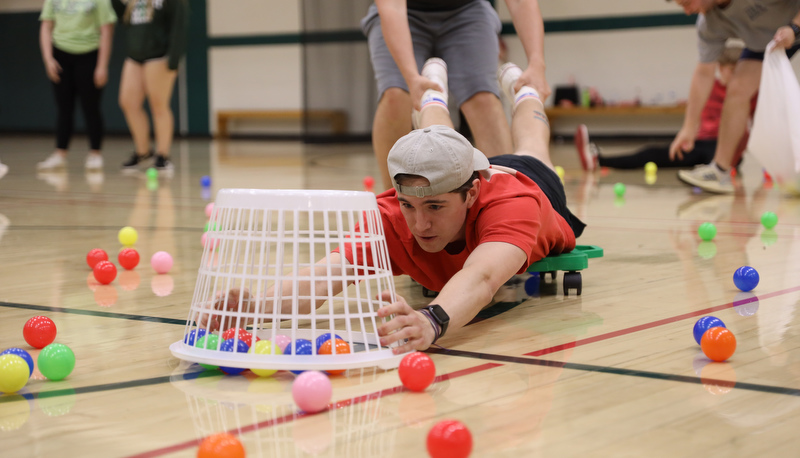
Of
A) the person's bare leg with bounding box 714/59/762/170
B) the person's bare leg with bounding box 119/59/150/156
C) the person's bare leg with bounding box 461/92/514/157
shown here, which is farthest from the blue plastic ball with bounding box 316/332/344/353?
the person's bare leg with bounding box 119/59/150/156

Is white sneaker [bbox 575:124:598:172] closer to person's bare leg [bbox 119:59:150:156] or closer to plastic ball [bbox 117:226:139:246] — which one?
person's bare leg [bbox 119:59:150:156]

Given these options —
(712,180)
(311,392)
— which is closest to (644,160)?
(712,180)

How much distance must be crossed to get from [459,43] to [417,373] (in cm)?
223

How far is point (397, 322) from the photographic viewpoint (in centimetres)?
179

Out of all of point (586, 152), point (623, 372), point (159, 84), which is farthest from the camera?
point (586, 152)

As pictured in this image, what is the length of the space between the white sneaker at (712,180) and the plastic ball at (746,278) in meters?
3.29

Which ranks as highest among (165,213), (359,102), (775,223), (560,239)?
(560,239)

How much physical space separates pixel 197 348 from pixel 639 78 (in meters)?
12.1

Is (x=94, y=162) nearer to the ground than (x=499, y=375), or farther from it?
nearer to the ground

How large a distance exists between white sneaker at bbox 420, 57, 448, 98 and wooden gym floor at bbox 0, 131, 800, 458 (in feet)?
2.58

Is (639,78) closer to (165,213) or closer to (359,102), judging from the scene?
(359,102)

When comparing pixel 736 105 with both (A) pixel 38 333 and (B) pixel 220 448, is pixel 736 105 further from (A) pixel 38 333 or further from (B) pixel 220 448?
(B) pixel 220 448

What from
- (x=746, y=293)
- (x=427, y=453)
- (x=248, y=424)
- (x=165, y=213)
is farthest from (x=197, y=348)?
(x=165, y=213)

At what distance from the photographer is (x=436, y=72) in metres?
3.18
